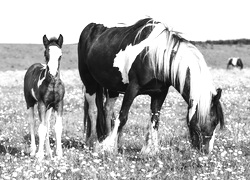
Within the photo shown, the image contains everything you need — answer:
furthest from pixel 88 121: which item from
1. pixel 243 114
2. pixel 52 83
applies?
pixel 243 114

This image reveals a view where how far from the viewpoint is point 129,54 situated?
787 cm

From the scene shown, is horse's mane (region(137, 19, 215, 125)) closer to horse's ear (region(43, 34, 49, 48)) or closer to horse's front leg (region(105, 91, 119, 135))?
horse's ear (region(43, 34, 49, 48))

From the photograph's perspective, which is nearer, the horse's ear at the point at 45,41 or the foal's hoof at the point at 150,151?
the horse's ear at the point at 45,41

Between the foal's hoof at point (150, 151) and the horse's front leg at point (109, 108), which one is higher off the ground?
the horse's front leg at point (109, 108)

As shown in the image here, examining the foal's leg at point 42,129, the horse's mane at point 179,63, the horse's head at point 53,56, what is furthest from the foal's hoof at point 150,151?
the horse's head at point 53,56

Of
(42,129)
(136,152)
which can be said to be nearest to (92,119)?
(136,152)

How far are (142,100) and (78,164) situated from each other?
31.5 feet

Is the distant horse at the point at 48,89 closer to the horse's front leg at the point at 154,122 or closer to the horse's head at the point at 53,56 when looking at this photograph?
the horse's head at the point at 53,56

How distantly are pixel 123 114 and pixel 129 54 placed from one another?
3.78ft

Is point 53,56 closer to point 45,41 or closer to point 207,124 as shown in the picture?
point 45,41

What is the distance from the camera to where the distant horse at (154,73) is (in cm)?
701

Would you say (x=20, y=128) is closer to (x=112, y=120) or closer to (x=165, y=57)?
(x=112, y=120)

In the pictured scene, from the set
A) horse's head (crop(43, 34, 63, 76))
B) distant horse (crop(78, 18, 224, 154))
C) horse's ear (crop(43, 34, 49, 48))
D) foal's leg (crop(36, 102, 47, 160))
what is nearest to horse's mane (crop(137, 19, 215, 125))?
distant horse (crop(78, 18, 224, 154))

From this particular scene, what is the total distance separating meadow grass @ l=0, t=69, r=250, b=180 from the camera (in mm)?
5883
